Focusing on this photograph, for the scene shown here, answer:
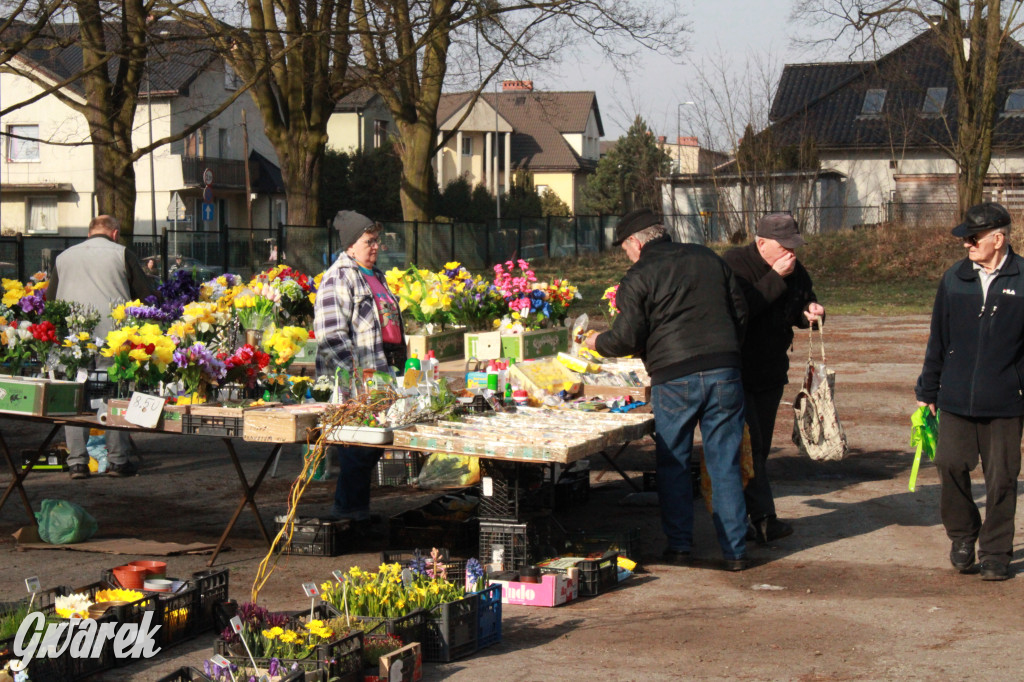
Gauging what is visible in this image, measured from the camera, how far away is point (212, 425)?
6324 millimetres

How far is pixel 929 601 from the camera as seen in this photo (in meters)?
5.98

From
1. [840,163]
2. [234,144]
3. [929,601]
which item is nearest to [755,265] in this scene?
[929,601]

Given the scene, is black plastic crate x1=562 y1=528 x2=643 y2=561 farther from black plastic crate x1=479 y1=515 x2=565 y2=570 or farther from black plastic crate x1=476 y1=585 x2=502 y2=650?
black plastic crate x1=476 y1=585 x2=502 y2=650

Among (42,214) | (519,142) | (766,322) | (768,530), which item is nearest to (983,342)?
(766,322)

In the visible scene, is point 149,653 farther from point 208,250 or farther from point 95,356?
point 208,250

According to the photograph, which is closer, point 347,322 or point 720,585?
point 720,585

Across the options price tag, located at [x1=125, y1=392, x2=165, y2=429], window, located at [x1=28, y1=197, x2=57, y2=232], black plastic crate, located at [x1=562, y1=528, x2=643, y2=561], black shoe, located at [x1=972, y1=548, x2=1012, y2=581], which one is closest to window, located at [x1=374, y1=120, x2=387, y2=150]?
window, located at [x1=28, y1=197, x2=57, y2=232]

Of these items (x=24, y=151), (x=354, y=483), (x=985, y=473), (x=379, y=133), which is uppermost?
(x=379, y=133)

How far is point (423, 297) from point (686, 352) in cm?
425

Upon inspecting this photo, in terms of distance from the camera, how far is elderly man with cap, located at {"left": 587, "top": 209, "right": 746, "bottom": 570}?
21.1 ft

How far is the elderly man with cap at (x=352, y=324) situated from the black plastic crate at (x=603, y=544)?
52.5 inches

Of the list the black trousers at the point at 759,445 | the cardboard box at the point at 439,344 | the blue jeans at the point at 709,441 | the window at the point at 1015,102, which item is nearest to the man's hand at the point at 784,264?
the black trousers at the point at 759,445

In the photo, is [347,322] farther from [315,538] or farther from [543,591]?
[543,591]

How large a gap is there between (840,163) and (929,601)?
44071 millimetres
